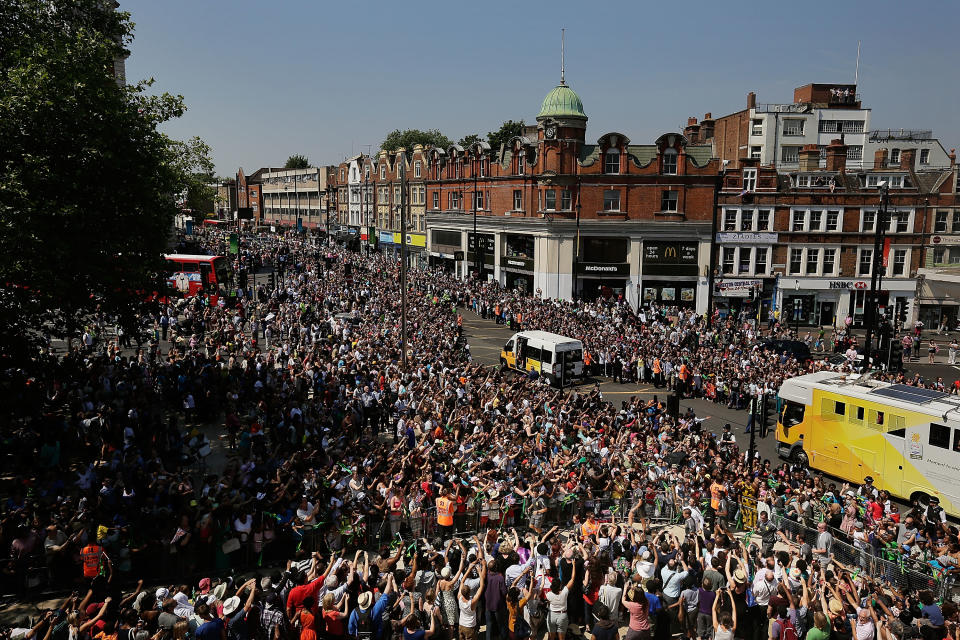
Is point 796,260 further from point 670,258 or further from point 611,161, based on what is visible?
point 611,161

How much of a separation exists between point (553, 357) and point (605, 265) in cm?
2041

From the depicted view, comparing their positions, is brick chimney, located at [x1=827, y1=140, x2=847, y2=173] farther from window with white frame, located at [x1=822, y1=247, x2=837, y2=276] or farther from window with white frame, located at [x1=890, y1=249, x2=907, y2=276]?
window with white frame, located at [x1=890, y1=249, x2=907, y2=276]

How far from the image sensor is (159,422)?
16.7m

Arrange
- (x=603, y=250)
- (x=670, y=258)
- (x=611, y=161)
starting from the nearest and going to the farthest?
1. (x=670, y=258)
2. (x=611, y=161)
3. (x=603, y=250)

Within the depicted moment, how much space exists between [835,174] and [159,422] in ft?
150

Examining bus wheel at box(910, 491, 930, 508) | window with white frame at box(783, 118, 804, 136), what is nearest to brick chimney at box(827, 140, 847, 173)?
window with white frame at box(783, 118, 804, 136)

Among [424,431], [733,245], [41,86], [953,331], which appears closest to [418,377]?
[424,431]

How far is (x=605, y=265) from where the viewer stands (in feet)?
152

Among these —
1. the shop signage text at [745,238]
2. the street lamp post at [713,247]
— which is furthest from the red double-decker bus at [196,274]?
the shop signage text at [745,238]

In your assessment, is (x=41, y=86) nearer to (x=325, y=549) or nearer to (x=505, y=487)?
(x=325, y=549)

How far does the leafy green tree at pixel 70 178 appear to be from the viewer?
13039mm

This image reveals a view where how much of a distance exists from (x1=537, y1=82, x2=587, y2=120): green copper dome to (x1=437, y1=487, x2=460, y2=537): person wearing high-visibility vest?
4056cm

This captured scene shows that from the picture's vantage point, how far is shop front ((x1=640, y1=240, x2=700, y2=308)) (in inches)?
1800

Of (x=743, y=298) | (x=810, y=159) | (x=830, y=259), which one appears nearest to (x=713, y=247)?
(x=743, y=298)
